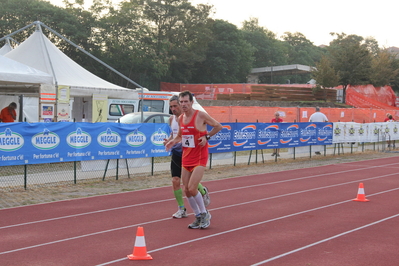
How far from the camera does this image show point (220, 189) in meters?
13.0

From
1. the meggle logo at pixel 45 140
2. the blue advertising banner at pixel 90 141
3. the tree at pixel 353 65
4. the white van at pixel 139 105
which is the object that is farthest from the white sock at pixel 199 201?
the tree at pixel 353 65

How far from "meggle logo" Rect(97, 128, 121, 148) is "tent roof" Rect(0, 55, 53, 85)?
14.2 feet

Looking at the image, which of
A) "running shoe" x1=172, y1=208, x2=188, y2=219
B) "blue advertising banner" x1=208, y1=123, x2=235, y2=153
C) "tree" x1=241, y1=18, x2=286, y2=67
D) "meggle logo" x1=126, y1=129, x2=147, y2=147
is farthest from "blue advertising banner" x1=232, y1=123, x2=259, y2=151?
"tree" x1=241, y1=18, x2=286, y2=67

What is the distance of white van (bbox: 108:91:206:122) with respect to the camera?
2467 cm

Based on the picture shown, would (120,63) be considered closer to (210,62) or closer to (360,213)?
(210,62)

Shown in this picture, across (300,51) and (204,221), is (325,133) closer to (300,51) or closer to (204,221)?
(204,221)

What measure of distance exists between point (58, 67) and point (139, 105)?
5812 millimetres

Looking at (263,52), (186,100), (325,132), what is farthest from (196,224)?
(263,52)

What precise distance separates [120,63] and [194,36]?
1570 centimetres

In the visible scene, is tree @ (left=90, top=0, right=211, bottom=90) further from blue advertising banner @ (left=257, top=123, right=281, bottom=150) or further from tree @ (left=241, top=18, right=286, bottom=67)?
blue advertising banner @ (left=257, top=123, right=281, bottom=150)

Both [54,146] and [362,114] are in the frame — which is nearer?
[54,146]

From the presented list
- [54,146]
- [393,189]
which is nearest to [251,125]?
[393,189]

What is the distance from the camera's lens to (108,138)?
14195 mm

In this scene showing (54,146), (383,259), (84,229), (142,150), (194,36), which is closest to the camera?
(383,259)
